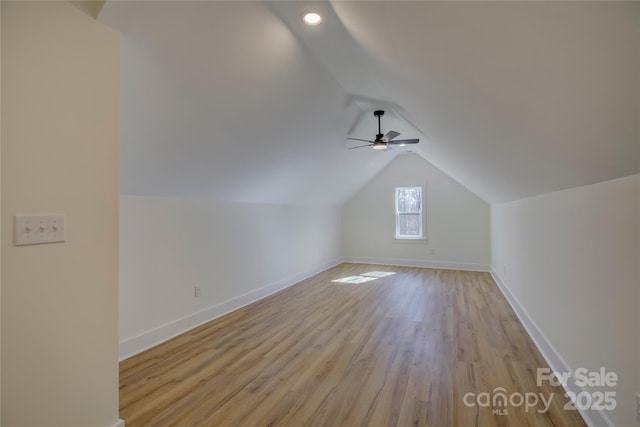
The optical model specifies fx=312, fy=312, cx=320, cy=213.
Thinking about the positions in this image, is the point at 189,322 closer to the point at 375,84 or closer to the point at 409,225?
the point at 375,84

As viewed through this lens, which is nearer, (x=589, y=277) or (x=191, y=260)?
(x=589, y=277)

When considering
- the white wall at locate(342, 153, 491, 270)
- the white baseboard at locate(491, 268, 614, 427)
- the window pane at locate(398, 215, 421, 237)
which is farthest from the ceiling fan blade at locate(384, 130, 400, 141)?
the window pane at locate(398, 215, 421, 237)

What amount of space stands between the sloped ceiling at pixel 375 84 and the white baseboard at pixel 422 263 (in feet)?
11.8

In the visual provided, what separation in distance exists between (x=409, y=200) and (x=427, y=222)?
2.15 feet

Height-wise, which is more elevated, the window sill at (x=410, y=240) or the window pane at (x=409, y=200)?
the window pane at (x=409, y=200)

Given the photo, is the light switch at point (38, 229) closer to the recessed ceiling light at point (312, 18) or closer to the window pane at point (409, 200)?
the recessed ceiling light at point (312, 18)

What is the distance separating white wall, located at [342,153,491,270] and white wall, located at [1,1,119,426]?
635 cm

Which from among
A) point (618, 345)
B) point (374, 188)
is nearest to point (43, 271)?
point (618, 345)

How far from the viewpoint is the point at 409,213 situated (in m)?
7.27

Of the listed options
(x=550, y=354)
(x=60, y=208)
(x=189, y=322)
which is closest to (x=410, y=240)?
(x=550, y=354)

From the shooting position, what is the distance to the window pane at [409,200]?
720 centimetres

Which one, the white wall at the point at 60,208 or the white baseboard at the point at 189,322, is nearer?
the white wall at the point at 60,208

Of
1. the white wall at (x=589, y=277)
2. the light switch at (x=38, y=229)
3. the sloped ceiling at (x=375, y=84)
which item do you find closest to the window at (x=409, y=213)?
the sloped ceiling at (x=375, y=84)

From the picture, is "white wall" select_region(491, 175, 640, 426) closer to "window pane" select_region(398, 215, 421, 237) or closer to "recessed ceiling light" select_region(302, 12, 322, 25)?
"recessed ceiling light" select_region(302, 12, 322, 25)
